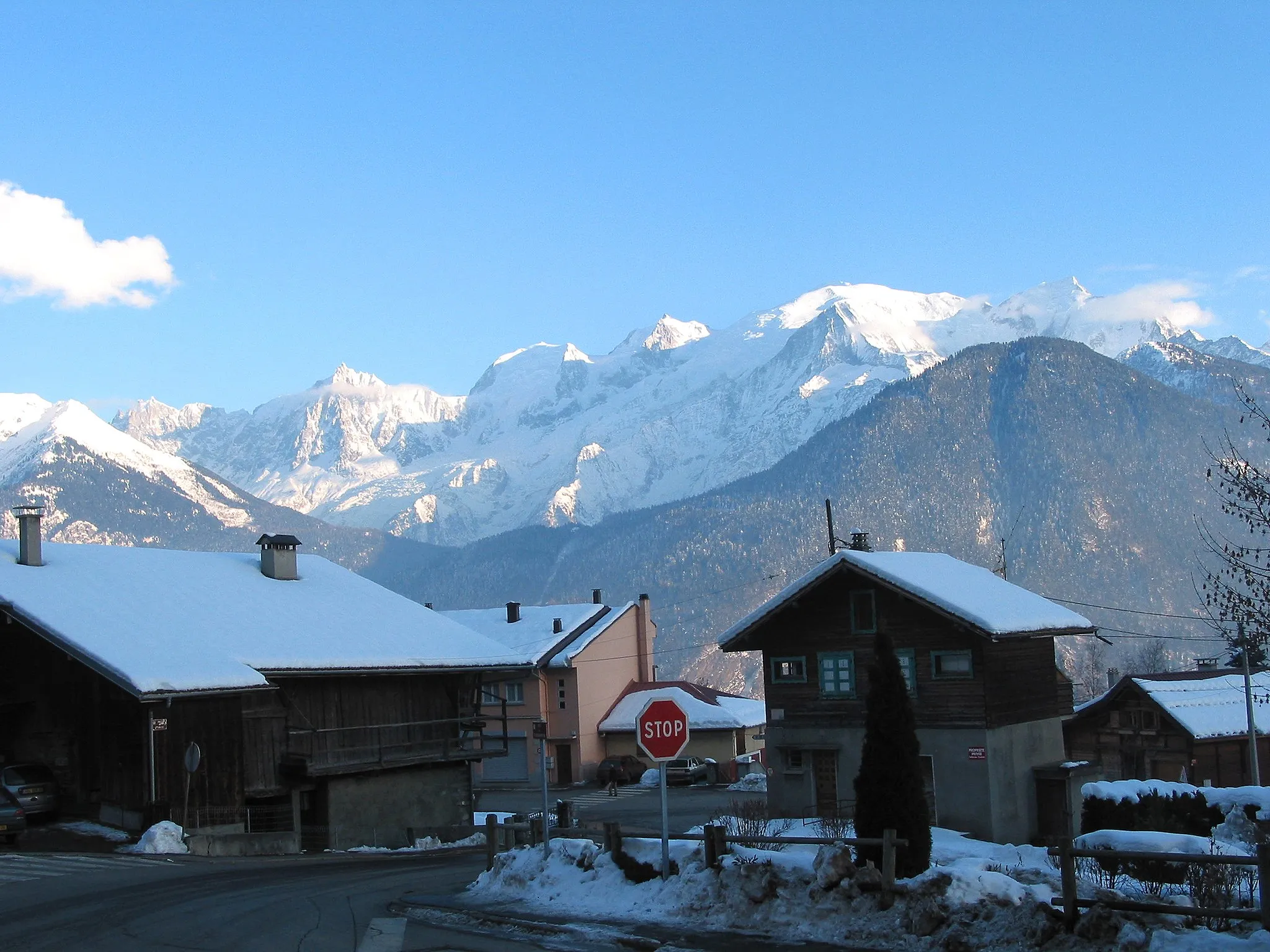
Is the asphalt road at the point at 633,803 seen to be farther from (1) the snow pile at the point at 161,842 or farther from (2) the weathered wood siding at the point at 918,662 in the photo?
(1) the snow pile at the point at 161,842

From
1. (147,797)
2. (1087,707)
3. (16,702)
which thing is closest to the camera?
(147,797)

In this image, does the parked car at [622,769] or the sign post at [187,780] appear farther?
the parked car at [622,769]

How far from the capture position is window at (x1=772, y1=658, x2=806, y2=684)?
38062mm

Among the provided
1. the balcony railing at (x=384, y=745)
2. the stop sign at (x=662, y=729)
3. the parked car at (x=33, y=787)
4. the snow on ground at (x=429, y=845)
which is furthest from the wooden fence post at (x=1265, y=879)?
the parked car at (x=33, y=787)

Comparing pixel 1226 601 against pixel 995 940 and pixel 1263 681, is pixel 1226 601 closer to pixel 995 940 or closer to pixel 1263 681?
pixel 995 940

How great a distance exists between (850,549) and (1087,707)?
89.0 ft

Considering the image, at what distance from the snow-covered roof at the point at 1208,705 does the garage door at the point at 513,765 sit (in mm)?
30722

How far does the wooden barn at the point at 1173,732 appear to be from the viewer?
55.3 metres

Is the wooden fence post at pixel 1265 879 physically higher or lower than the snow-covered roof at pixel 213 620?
lower

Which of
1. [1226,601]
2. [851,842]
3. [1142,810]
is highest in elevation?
[1226,601]

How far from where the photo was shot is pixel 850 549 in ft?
126

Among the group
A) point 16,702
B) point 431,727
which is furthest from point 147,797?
point 431,727

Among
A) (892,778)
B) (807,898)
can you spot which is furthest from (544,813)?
(892,778)

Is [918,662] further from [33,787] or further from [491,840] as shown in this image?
[33,787]
